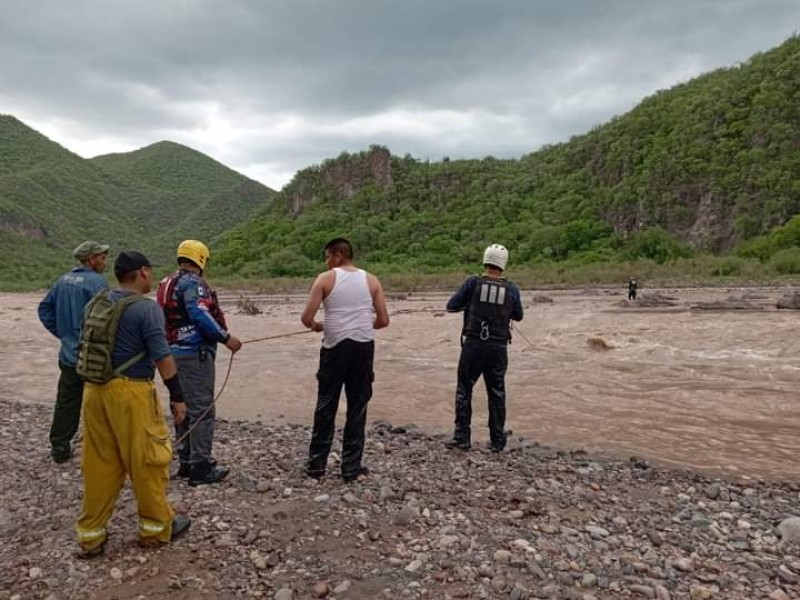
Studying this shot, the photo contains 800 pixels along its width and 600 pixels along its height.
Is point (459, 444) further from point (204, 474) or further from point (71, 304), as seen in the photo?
point (71, 304)

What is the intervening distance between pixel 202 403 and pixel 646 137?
61.5 metres

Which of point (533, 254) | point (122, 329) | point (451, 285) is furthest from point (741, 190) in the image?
point (122, 329)

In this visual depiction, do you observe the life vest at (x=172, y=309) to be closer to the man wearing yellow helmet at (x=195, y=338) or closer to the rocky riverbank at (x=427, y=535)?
the man wearing yellow helmet at (x=195, y=338)

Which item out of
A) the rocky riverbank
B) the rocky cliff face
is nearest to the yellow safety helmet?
the rocky riverbank

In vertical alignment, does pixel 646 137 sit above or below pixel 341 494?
above

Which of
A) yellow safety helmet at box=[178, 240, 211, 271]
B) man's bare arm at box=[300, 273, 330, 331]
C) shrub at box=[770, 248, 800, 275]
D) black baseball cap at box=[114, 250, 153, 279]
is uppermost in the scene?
shrub at box=[770, 248, 800, 275]

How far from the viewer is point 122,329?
12.9 ft

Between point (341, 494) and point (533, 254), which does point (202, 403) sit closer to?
point (341, 494)

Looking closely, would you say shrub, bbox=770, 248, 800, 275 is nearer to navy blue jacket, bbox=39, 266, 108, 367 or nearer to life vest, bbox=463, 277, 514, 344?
life vest, bbox=463, 277, 514, 344

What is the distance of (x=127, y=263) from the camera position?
405 cm

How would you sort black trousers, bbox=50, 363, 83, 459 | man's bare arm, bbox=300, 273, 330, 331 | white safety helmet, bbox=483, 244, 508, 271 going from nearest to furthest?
man's bare arm, bbox=300, 273, 330, 331, black trousers, bbox=50, 363, 83, 459, white safety helmet, bbox=483, 244, 508, 271

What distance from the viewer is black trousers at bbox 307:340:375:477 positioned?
525cm

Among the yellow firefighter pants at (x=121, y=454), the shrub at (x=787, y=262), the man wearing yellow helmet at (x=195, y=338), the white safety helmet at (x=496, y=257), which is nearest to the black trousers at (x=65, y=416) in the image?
the man wearing yellow helmet at (x=195, y=338)

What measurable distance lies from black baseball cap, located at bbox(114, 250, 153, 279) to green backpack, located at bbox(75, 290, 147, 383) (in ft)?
0.59
